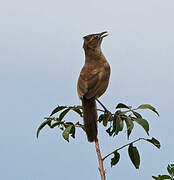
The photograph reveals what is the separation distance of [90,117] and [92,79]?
63cm

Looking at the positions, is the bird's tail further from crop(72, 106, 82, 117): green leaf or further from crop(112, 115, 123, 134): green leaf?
crop(112, 115, 123, 134): green leaf

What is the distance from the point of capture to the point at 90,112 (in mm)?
3131

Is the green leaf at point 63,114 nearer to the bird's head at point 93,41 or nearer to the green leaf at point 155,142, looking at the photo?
the green leaf at point 155,142

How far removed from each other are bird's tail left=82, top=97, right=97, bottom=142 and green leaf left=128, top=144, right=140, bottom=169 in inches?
12.9

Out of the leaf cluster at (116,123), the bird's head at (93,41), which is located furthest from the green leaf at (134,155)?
the bird's head at (93,41)

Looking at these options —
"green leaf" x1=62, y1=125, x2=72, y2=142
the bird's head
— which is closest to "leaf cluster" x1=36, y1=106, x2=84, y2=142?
"green leaf" x1=62, y1=125, x2=72, y2=142

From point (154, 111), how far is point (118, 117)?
0.38 meters

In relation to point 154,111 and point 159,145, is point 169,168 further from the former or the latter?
point 154,111

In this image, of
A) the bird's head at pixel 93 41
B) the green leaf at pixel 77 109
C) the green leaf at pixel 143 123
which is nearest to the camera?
the green leaf at pixel 143 123

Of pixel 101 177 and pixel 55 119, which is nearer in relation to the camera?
pixel 101 177

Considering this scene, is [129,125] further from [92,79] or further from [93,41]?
[93,41]

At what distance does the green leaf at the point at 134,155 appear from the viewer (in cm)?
280

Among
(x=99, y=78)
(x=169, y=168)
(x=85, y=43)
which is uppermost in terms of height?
(x=85, y=43)

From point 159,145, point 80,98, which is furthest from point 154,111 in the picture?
point 80,98
